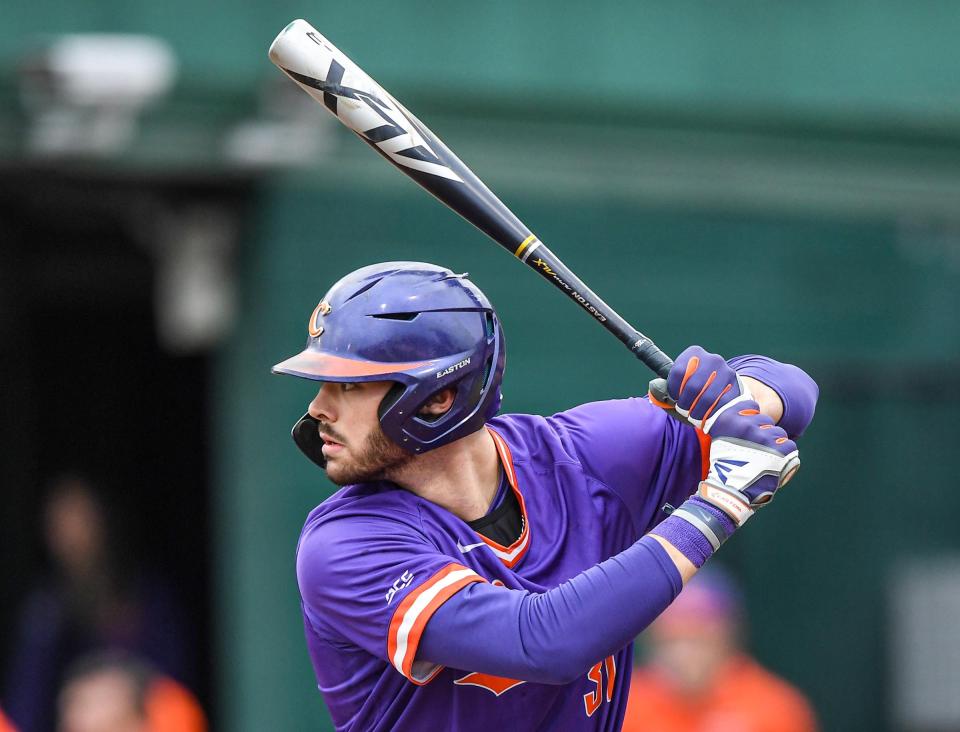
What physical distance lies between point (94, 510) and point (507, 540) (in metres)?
4.65

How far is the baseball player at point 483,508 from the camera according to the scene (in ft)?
9.16

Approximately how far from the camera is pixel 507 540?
10.3 ft

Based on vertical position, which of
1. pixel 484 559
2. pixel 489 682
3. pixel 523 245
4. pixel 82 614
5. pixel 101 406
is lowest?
pixel 101 406

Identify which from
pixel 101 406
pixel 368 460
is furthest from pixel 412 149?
pixel 101 406

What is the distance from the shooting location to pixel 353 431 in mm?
3055

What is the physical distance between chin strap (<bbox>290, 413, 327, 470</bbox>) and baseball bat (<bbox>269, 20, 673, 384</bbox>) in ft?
1.74

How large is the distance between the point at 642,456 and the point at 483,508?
1.13 ft

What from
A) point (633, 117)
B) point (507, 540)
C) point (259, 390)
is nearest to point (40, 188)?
point (259, 390)

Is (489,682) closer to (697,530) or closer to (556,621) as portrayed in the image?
(556,621)

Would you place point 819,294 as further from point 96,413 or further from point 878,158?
point 96,413

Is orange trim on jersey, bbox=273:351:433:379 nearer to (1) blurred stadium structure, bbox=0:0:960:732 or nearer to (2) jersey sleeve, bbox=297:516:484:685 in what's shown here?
(2) jersey sleeve, bbox=297:516:484:685

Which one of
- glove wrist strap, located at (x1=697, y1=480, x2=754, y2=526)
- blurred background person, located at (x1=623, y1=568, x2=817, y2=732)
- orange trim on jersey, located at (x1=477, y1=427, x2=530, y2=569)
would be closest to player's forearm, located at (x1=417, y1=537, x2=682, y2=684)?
glove wrist strap, located at (x1=697, y1=480, x2=754, y2=526)

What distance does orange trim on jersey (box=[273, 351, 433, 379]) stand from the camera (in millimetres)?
2982

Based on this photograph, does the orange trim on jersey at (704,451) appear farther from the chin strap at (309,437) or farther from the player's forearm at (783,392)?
the chin strap at (309,437)
